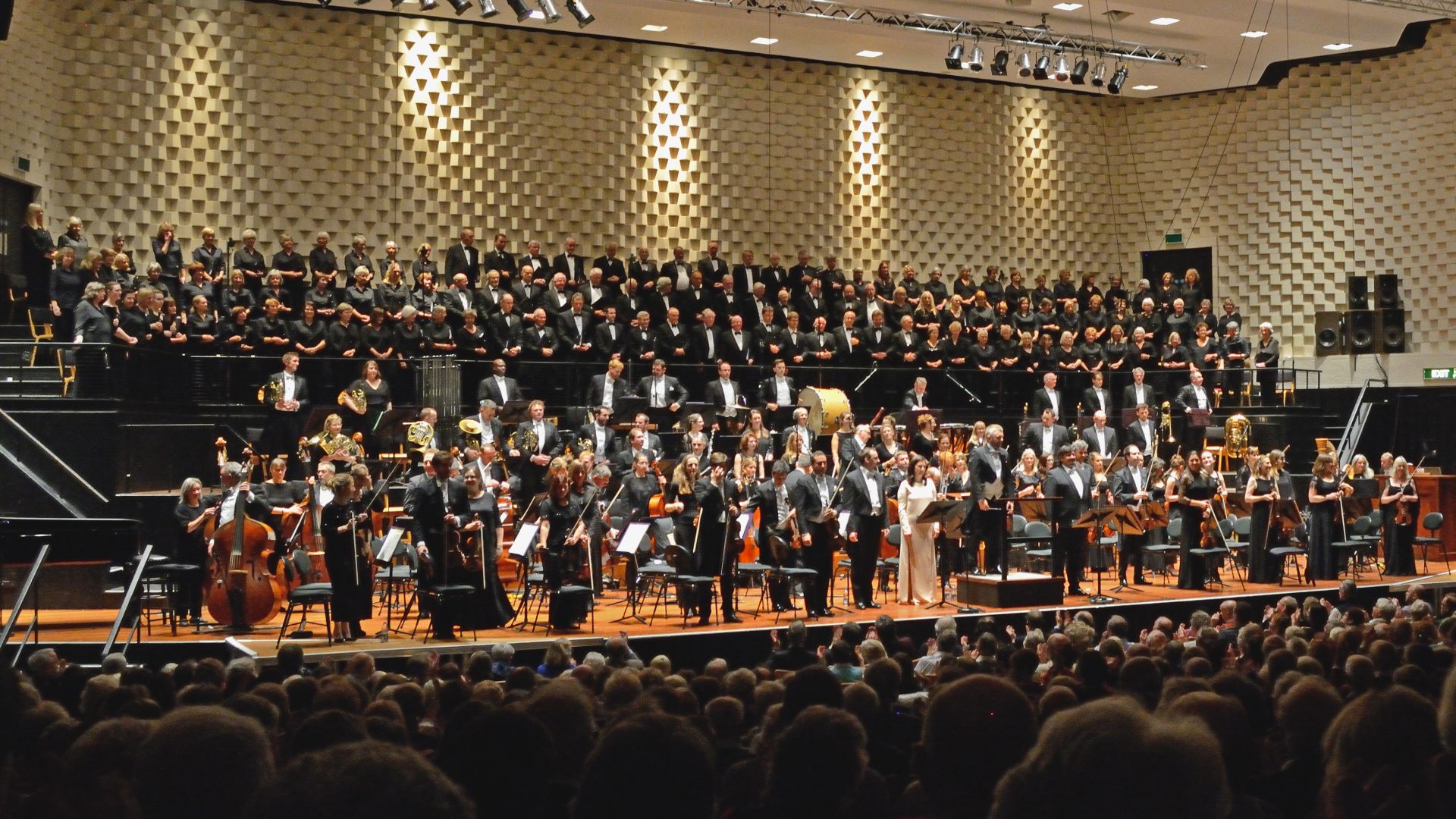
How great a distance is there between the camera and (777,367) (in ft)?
55.6

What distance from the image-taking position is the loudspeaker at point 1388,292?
20.8 m

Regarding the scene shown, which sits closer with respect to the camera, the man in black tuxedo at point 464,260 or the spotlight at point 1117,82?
the man in black tuxedo at point 464,260

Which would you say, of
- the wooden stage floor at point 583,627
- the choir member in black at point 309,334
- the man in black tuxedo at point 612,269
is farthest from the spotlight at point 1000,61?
the choir member in black at point 309,334

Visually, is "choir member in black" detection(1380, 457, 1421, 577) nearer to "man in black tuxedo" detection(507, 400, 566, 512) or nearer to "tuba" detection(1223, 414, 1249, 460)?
"tuba" detection(1223, 414, 1249, 460)

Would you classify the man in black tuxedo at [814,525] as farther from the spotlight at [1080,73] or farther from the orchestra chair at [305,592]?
the spotlight at [1080,73]

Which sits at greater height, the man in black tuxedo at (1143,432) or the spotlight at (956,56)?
the spotlight at (956,56)

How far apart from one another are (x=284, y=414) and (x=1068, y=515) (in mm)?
8127

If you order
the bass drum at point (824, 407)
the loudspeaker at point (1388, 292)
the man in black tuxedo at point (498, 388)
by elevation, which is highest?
the loudspeaker at point (1388, 292)

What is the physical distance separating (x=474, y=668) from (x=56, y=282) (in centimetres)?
974

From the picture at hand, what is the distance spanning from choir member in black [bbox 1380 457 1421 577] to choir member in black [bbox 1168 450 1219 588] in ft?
8.37

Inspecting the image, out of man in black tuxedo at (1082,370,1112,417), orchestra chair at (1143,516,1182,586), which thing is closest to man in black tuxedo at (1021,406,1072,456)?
orchestra chair at (1143,516,1182,586)

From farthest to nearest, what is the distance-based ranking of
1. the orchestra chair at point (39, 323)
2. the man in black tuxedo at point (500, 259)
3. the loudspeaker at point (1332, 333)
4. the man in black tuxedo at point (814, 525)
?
the loudspeaker at point (1332, 333) → the man in black tuxedo at point (500, 259) → the orchestra chair at point (39, 323) → the man in black tuxedo at point (814, 525)

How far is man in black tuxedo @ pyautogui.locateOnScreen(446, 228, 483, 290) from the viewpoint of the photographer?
18172 mm

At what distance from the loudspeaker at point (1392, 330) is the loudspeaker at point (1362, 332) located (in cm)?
11
